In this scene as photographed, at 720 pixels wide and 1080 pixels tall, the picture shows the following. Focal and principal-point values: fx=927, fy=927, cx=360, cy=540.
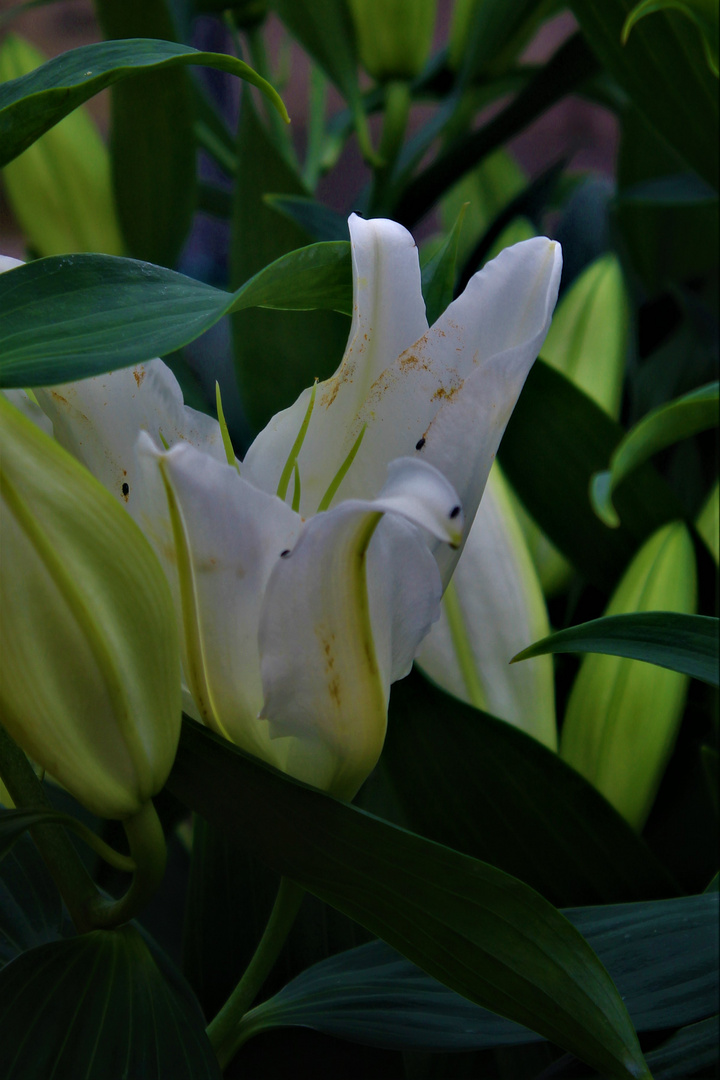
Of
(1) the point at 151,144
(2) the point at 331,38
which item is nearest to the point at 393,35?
(2) the point at 331,38

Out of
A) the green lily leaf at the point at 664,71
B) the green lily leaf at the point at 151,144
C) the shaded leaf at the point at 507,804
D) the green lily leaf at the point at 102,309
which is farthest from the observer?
the green lily leaf at the point at 151,144

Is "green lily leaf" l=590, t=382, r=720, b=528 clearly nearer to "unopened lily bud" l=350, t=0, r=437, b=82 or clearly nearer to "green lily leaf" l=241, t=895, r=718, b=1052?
"green lily leaf" l=241, t=895, r=718, b=1052

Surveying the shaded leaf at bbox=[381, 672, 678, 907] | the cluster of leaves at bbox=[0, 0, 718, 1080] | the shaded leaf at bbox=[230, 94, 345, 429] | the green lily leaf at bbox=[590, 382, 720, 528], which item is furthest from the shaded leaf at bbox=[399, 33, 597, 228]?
the shaded leaf at bbox=[381, 672, 678, 907]

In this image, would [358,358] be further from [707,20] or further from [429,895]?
[707,20]

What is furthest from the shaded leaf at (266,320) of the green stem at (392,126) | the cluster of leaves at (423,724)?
the green stem at (392,126)

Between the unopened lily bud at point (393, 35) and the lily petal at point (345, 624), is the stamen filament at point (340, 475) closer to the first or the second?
the lily petal at point (345, 624)

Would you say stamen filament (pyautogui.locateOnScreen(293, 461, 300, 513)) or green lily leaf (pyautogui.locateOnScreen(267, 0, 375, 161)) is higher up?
green lily leaf (pyautogui.locateOnScreen(267, 0, 375, 161))
